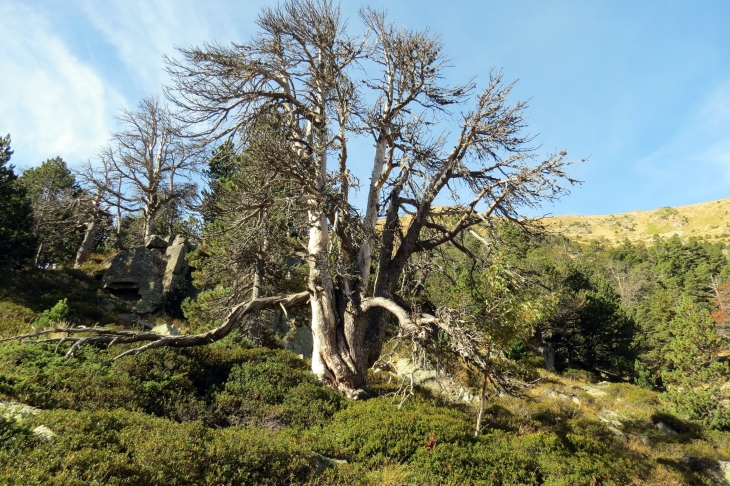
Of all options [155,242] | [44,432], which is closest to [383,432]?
[44,432]

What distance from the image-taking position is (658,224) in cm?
13362

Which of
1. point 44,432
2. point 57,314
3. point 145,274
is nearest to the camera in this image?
point 44,432

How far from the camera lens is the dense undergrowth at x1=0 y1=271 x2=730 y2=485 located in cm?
447

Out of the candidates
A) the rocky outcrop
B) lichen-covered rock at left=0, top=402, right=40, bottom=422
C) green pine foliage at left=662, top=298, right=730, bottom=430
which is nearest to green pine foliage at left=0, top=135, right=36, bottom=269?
the rocky outcrop

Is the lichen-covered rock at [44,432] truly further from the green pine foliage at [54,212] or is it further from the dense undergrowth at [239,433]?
the green pine foliage at [54,212]

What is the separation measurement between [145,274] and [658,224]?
153 m

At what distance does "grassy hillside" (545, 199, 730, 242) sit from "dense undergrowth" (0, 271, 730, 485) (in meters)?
Result: 114

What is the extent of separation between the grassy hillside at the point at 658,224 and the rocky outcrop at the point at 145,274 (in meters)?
106

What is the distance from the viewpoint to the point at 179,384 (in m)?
8.12

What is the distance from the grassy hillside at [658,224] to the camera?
117300mm

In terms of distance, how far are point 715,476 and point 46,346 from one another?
18.2 metres

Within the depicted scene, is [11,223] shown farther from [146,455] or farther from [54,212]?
[146,455]

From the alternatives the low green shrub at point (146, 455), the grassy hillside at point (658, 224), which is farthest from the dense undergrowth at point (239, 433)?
the grassy hillside at point (658, 224)

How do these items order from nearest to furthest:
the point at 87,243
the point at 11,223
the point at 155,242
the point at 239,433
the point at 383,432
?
the point at 239,433
the point at 383,432
the point at 11,223
the point at 87,243
the point at 155,242
